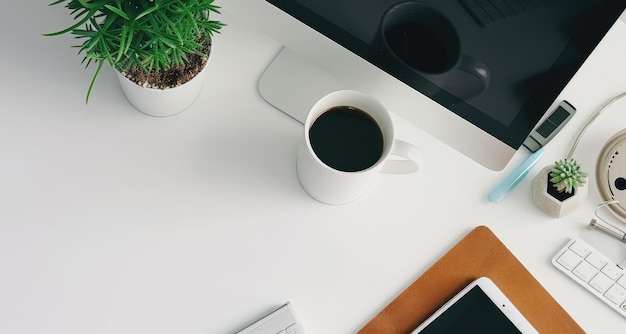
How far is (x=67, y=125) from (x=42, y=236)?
0.44 ft

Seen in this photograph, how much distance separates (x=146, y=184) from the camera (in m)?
0.74

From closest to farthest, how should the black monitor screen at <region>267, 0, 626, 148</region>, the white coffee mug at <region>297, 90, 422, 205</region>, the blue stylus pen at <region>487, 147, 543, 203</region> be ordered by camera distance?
the black monitor screen at <region>267, 0, 626, 148</region> < the white coffee mug at <region>297, 90, 422, 205</region> < the blue stylus pen at <region>487, 147, 543, 203</region>

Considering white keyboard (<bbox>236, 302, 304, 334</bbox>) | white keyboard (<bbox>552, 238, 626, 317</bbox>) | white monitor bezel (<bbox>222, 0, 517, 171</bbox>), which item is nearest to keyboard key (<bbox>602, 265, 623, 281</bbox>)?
white keyboard (<bbox>552, 238, 626, 317</bbox>)

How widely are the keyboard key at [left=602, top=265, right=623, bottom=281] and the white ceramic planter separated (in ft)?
1.76

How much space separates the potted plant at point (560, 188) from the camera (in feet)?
2.45

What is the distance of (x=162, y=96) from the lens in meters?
0.72

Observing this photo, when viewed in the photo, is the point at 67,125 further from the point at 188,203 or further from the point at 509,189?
the point at 509,189

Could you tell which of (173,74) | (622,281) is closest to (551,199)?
(622,281)

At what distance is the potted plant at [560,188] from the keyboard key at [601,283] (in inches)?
3.3

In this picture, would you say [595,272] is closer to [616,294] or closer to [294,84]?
[616,294]

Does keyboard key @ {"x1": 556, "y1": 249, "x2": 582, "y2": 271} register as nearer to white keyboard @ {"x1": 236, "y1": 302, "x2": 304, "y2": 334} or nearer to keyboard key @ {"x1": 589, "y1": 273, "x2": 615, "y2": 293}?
keyboard key @ {"x1": 589, "y1": 273, "x2": 615, "y2": 293}

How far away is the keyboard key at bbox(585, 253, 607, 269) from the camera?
76 cm

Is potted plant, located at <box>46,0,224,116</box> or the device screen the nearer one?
potted plant, located at <box>46,0,224,116</box>

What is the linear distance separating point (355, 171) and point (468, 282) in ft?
0.65
